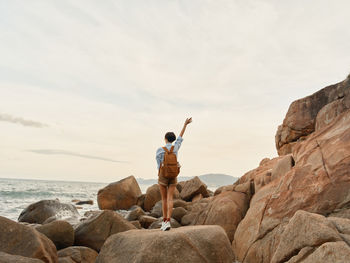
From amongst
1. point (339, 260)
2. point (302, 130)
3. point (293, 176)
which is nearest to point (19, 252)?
point (339, 260)

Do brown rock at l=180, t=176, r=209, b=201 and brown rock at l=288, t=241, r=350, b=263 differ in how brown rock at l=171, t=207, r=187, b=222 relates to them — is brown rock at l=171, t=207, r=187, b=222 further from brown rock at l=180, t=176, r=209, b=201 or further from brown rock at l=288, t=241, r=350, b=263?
brown rock at l=288, t=241, r=350, b=263

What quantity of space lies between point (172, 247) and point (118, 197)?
57.5ft

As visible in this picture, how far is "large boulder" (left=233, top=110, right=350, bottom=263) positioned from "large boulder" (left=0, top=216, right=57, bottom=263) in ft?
16.3

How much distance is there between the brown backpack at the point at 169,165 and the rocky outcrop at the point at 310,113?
7.12 m

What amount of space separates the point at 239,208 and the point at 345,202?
433cm

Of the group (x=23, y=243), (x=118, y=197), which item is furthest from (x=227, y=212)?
(x=118, y=197)

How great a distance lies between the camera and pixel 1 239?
21.5ft

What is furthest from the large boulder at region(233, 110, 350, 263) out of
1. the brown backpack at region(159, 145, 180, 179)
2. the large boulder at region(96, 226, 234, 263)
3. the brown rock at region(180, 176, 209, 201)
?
the brown rock at region(180, 176, 209, 201)

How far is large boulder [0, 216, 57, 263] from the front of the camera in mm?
6375

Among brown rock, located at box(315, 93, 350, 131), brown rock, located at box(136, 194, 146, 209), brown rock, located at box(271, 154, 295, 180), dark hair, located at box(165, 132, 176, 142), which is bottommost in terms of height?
brown rock, located at box(136, 194, 146, 209)

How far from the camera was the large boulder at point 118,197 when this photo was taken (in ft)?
72.9

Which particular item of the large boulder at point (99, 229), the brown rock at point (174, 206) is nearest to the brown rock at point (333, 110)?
the large boulder at point (99, 229)

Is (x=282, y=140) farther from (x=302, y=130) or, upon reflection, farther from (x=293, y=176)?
(x=293, y=176)

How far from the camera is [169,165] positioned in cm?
691
